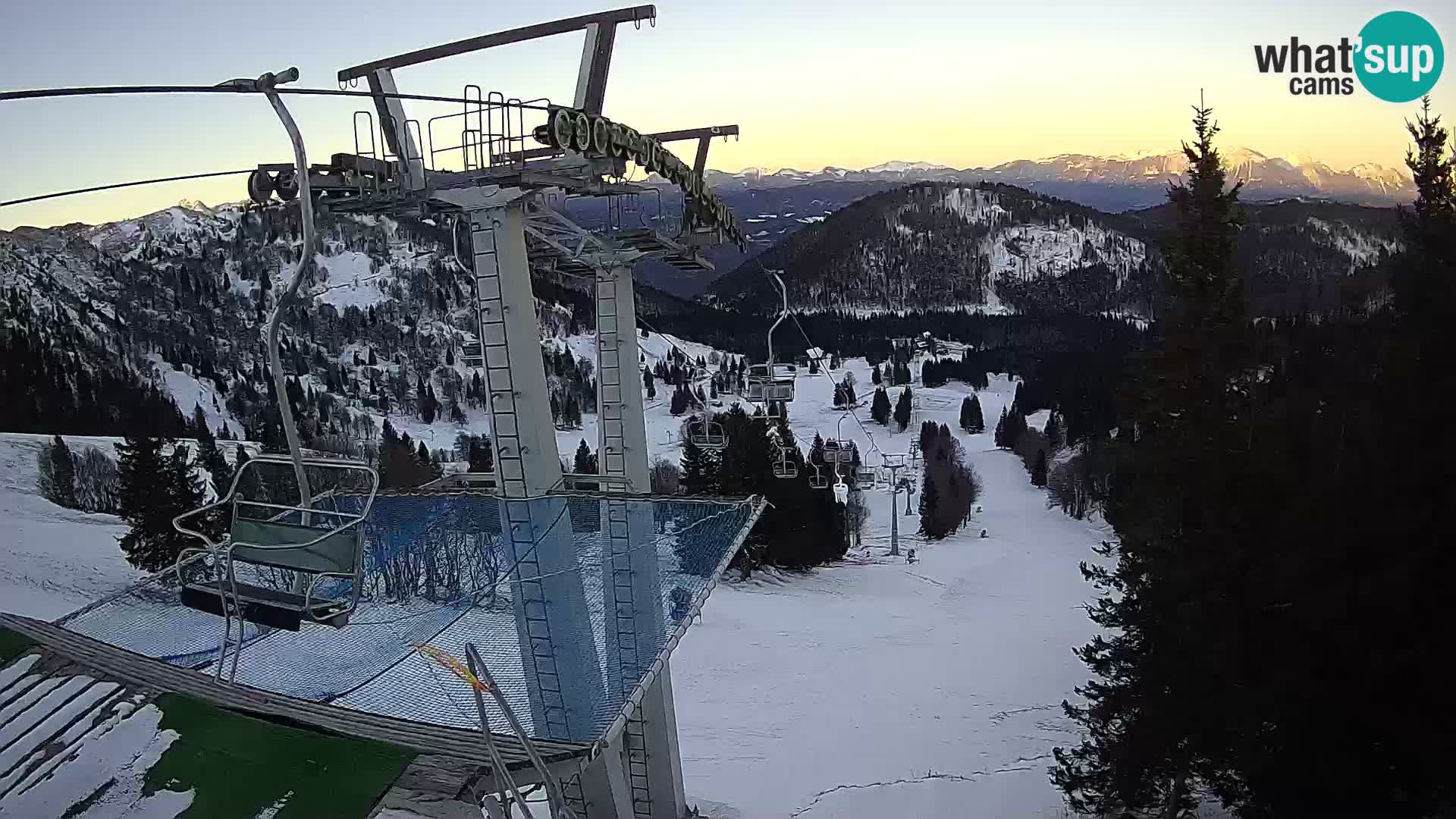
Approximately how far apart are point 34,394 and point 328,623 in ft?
260

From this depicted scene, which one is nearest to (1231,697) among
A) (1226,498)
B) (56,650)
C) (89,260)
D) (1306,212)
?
(1226,498)

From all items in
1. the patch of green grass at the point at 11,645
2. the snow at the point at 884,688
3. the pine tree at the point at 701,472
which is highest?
the patch of green grass at the point at 11,645

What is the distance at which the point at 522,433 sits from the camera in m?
7.11

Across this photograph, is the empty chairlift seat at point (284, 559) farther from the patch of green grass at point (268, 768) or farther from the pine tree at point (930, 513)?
the pine tree at point (930, 513)

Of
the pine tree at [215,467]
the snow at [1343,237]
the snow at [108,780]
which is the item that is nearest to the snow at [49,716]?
the snow at [108,780]

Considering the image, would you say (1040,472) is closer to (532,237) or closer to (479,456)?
(479,456)

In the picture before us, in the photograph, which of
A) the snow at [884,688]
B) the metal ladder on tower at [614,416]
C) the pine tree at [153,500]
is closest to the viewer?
the metal ladder on tower at [614,416]

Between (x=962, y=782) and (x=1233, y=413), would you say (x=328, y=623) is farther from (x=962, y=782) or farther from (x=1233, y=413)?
(x=962, y=782)

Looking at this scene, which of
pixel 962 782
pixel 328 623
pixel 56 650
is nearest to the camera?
pixel 328 623

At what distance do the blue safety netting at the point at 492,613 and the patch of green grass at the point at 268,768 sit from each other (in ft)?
1.32

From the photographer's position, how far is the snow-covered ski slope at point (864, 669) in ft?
49.9

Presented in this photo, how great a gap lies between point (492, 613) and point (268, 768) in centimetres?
196

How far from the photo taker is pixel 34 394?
2589 inches

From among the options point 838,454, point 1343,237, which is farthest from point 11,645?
point 1343,237
